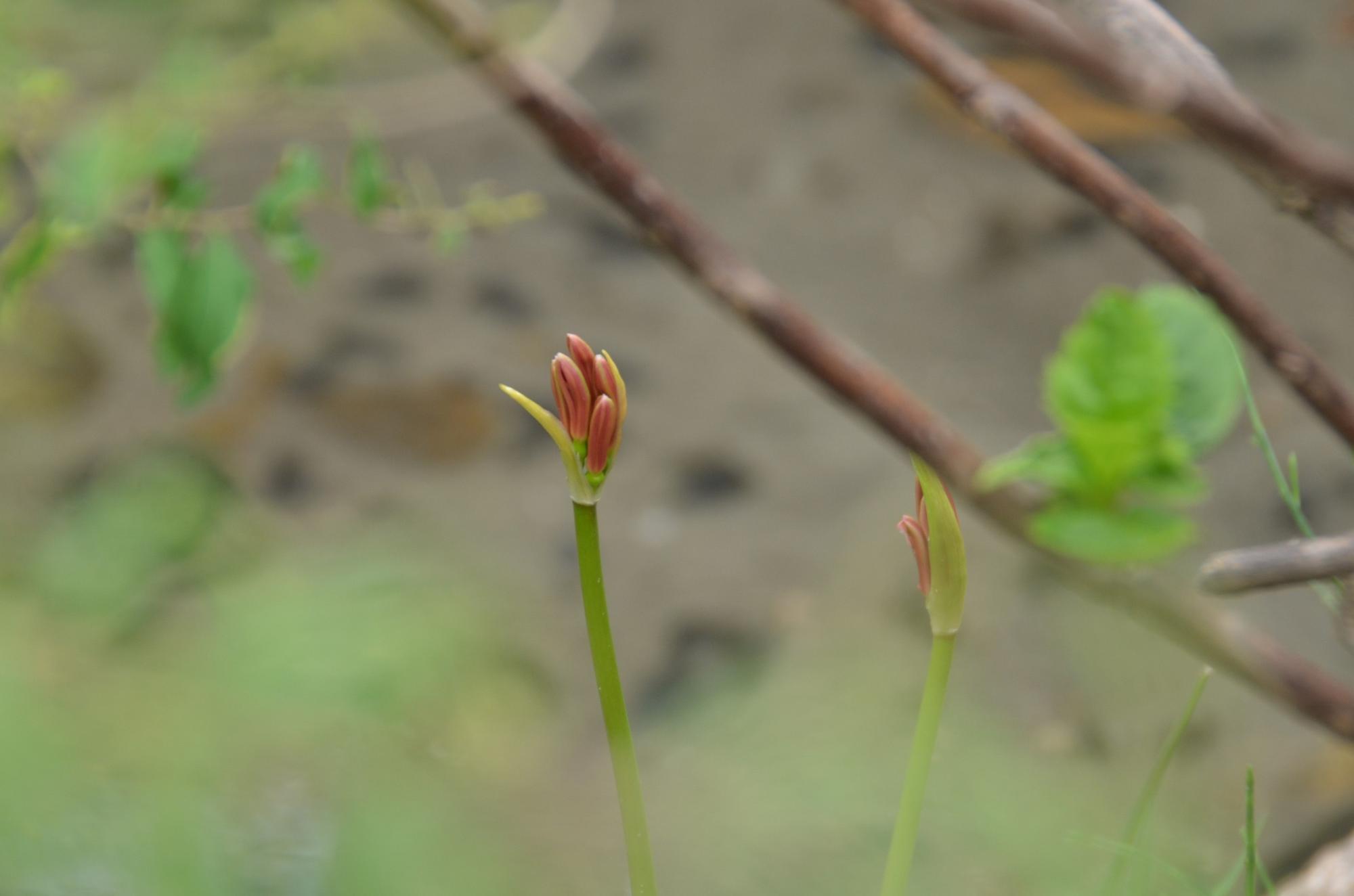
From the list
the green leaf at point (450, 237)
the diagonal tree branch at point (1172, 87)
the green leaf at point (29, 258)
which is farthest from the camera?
the green leaf at point (450, 237)

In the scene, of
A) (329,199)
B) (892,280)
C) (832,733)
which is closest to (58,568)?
(832,733)

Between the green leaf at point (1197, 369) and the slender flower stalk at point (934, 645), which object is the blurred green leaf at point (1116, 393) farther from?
the slender flower stalk at point (934, 645)

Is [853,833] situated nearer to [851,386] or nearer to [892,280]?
[851,386]

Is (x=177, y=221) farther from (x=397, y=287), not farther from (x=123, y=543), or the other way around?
(x=397, y=287)

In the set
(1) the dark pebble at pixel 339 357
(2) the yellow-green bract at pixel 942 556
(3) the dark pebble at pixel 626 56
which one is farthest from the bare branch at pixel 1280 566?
(3) the dark pebble at pixel 626 56

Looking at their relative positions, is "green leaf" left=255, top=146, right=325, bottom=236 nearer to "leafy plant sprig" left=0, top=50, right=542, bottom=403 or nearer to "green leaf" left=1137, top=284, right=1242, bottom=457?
"leafy plant sprig" left=0, top=50, right=542, bottom=403

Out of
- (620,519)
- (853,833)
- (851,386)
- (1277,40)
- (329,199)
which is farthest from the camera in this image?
(1277,40)
